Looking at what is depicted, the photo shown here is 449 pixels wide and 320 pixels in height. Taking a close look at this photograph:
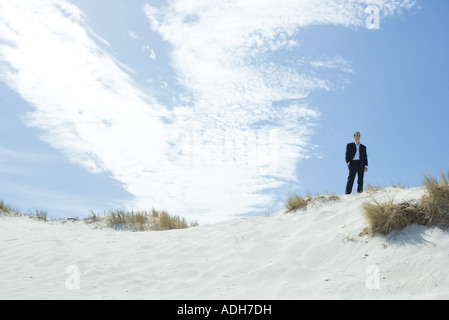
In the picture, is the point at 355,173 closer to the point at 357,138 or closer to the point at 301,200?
the point at 357,138

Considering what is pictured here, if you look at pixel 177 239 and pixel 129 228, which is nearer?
pixel 177 239

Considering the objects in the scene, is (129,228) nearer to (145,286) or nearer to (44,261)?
(44,261)

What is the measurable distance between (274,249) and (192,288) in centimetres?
191

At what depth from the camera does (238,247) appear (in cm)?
773

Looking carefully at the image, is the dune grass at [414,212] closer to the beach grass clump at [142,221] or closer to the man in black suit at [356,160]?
the man in black suit at [356,160]

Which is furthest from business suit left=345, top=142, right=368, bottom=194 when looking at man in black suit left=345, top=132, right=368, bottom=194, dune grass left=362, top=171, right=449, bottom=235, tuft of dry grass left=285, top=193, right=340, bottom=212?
dune grass left=362, top=171, right=449, bottom=235

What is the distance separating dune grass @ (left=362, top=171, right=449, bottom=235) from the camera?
20.6 feet

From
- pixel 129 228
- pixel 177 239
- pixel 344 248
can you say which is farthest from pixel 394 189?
pixel 129 228

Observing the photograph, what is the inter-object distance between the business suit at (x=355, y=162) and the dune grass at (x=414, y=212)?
159 inches

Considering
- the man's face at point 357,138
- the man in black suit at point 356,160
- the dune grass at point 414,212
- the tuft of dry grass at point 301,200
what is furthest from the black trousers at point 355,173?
the dune grass at point 414,212

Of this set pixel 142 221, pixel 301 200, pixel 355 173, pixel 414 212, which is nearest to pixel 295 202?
pixel 301 200

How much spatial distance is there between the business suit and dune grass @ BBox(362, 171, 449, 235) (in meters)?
4.03

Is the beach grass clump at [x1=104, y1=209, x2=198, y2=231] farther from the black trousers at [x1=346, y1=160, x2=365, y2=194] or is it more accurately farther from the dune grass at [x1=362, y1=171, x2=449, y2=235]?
the dune grass at [x1=362, y1=171, x2=449, y2=235]

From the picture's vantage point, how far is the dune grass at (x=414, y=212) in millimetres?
6289
